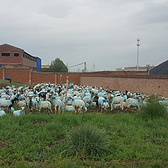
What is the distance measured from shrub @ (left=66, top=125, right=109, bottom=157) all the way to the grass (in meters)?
0.06

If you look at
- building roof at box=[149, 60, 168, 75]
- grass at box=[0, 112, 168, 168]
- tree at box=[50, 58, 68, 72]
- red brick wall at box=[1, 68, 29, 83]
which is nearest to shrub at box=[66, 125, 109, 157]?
grass at box=[0, 112, 168, 168]

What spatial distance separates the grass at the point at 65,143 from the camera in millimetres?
3869

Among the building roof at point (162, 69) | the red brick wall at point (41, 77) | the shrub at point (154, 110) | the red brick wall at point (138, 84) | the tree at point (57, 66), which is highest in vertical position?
the tree at point (57, 66)

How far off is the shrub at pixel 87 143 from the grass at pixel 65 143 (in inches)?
2.5

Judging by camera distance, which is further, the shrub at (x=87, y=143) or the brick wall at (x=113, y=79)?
the brick wall at (x=113, y=79)

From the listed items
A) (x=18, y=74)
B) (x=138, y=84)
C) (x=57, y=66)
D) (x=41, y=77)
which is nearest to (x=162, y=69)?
(x=138, y=84)

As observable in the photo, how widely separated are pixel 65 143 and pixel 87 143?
710mm

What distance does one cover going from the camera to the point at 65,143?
473 cm

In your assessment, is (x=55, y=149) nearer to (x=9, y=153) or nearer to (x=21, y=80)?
(x=9, y=153)

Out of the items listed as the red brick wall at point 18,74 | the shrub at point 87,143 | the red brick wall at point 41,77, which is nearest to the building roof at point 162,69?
the red brick wall at point 41,77

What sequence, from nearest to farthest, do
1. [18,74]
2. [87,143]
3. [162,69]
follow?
[87,143]
[162,69]
[18,74]

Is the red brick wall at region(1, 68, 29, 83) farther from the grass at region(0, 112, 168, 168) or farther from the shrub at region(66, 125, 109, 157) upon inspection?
the shrub at region(66, 125, 109, 157)

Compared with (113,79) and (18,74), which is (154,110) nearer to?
(113,79)

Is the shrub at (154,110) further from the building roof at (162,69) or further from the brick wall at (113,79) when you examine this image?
the building roof at (162,69)
